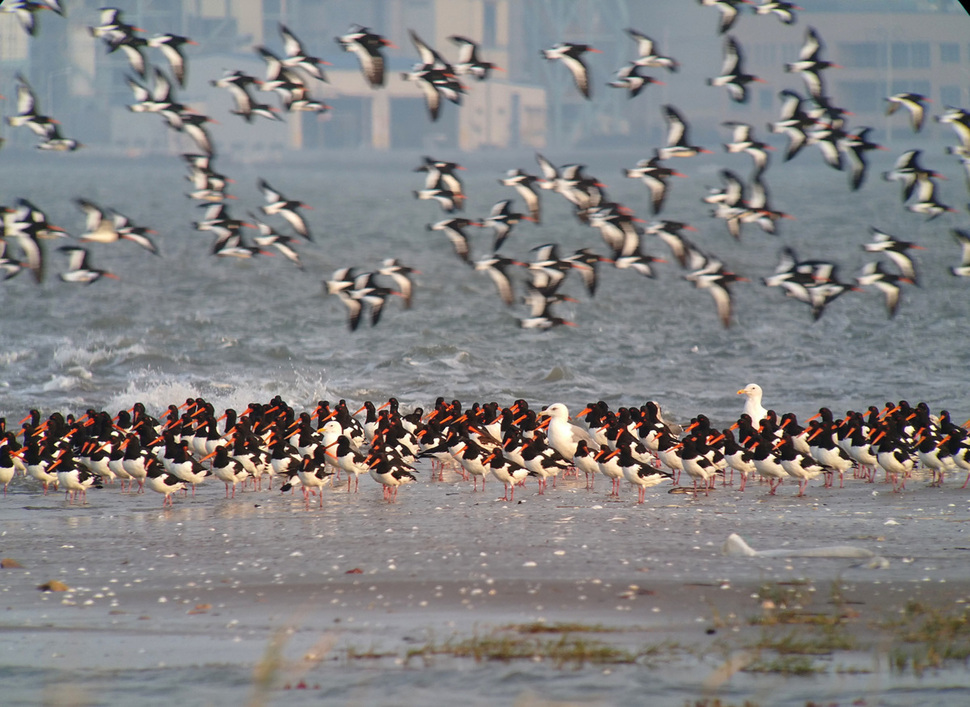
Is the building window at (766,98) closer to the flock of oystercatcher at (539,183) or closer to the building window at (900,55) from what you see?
the building window at (900,55)

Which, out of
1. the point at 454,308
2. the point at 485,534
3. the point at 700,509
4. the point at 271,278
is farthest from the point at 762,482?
the point at 271,278

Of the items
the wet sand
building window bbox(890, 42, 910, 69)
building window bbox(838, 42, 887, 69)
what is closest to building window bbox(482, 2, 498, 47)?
building window bbox(838, 42, 887, 69)

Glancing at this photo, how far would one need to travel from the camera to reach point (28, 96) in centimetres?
1938

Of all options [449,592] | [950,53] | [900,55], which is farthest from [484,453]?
[950,53]

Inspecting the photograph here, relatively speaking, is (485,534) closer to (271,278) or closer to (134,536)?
(134,536)

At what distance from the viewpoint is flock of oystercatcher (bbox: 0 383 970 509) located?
14539mm

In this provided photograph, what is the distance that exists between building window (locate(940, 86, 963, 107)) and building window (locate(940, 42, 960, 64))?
117 inches

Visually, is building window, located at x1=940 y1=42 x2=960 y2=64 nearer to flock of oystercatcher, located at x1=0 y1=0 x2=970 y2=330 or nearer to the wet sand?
flock of oystercatcher, located at x1=0 y1=0 x2=970 y2=330

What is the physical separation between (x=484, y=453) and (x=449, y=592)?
5.48 m

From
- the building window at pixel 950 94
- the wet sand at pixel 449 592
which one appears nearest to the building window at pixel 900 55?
the building window at pixel 950 94

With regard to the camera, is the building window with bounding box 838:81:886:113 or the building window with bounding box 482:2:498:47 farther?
the building window with bounding box 482:2:498:47

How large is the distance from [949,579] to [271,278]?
1922 inches

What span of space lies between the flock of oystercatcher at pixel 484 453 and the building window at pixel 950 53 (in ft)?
418

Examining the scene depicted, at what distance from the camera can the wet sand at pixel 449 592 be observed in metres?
7.66
